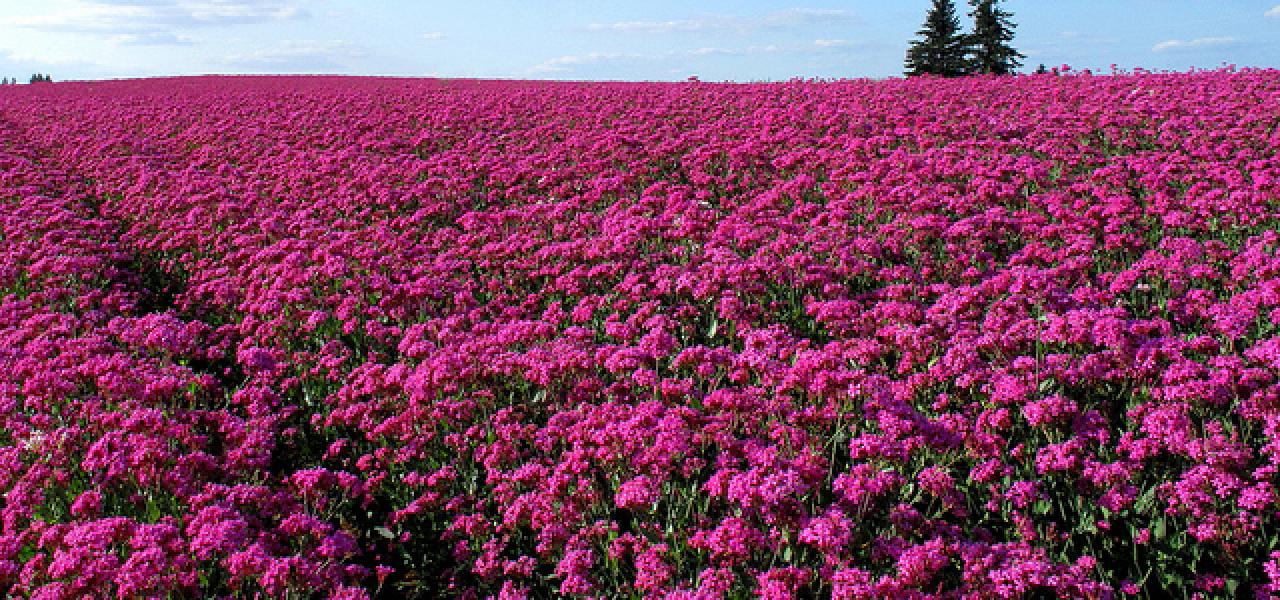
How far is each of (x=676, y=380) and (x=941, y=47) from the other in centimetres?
4156

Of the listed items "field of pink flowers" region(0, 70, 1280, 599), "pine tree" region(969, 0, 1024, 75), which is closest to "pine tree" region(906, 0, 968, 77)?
"pine tree" region(969, 0, 1024, 75)

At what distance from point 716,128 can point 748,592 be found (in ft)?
46.7

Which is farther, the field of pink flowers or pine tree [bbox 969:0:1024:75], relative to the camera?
pine tree [bbox 969:0:1024:75]

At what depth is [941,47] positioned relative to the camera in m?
43.1

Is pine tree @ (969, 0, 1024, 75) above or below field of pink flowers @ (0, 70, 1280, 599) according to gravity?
above

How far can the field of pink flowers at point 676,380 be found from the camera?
5.29 metres

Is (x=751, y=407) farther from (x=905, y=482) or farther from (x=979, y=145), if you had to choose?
(x=979, y=145)

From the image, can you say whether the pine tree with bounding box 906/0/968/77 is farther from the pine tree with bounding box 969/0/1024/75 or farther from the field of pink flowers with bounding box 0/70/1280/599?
the field of pink flowers with bounding box 0/70/1280/599

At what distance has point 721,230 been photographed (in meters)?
10.9

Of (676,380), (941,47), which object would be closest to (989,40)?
(941,47)

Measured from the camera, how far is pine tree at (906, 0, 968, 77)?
42844 millimetres

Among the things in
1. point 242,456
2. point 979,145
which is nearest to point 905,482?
point 242,456

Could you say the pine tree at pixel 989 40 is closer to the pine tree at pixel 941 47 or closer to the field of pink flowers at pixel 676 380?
the pine tree at pixel 941 47

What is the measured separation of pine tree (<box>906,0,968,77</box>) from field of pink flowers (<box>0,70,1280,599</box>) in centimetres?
2936
